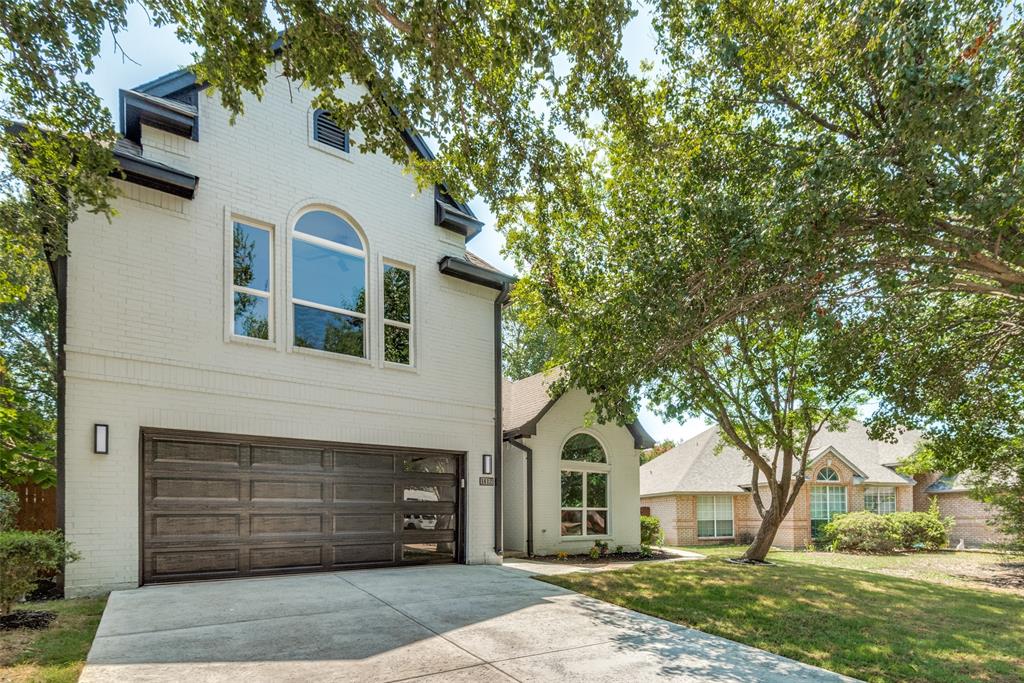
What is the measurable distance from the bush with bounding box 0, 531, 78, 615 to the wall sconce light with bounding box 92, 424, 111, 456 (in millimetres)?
1390

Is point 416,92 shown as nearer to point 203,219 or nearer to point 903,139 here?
point 203,219

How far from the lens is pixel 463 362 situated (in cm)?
1145

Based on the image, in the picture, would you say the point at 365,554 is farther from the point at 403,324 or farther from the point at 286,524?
the point at 403,324

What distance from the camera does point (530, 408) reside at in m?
16.1

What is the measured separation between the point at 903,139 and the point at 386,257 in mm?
7670

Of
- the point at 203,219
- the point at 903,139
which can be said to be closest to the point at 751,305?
the point at 903,139

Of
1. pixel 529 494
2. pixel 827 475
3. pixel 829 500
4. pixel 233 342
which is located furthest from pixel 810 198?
pixel 829 500

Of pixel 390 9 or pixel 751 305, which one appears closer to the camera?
pixel 390 9

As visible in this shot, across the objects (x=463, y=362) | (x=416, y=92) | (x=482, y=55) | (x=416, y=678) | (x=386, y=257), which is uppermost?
(x=482, y=55)

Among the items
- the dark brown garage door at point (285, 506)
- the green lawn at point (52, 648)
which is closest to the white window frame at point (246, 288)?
the dark brown garage door at point (285, 506)

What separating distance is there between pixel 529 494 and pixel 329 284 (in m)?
7.45

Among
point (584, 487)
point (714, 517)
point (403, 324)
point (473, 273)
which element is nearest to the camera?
point (403, 324)

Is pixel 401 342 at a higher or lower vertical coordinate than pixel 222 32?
lower

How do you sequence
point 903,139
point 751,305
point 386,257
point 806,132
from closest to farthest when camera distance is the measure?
point 903,139
point 806,132
point 751,305
point 386,257
